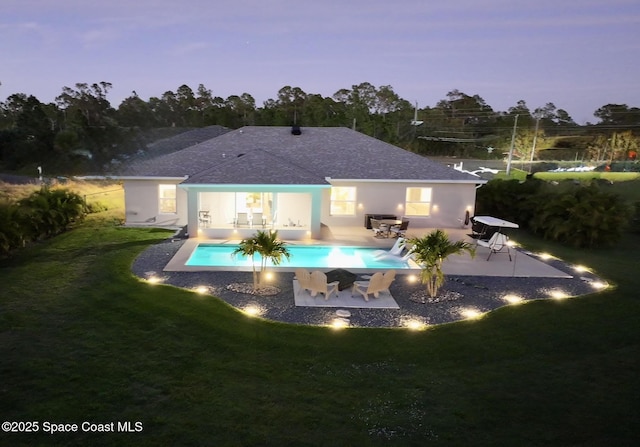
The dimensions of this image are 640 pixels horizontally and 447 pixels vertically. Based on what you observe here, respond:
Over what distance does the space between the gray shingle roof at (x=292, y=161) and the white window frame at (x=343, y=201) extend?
0.79m

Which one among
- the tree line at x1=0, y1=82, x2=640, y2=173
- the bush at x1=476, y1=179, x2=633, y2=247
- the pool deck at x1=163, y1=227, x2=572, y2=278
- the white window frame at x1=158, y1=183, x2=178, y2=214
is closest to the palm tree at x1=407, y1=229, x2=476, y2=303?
the pool deck at x1=163, y1=227, x2=572, y2=278

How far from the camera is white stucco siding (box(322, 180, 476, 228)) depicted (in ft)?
69.1

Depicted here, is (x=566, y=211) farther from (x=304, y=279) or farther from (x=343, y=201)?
(x=304, y=279)

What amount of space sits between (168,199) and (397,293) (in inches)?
516

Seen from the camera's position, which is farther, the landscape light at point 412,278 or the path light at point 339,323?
the landscape light at point 412,278

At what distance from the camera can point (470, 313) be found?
1139cm

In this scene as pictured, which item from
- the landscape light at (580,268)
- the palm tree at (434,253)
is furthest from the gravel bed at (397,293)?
the palm tree at (434,253)

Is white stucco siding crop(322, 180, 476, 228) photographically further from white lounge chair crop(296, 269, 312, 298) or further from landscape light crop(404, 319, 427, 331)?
landscape light crop(404, 319, 427, 331)

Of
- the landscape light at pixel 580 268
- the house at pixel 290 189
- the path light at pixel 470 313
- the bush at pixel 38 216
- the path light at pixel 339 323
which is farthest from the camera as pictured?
the house at pixel 290 189

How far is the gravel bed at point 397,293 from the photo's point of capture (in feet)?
35.8

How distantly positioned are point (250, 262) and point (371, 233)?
6.68 meters

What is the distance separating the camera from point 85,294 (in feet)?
38.7

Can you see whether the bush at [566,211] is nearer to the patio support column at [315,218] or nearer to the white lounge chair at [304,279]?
the patio support column at [315,218]

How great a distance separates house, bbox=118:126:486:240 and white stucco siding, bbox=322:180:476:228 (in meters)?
0.05
